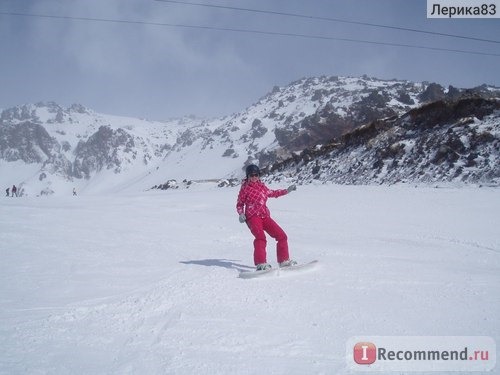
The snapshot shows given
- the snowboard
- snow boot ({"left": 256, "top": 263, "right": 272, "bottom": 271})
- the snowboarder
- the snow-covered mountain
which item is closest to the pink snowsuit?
the snowboarder

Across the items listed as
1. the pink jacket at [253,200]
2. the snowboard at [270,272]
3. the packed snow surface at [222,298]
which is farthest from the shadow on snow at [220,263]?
the pink jacket at [253,200]

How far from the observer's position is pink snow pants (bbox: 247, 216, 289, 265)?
215 inches

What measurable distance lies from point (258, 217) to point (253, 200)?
10.7 inches

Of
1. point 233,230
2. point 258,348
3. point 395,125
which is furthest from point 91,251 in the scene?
point 395,125

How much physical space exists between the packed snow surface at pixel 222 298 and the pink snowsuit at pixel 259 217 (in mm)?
587

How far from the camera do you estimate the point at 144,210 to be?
14172 millimetres

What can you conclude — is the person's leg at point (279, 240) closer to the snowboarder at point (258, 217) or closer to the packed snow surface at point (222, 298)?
the snowboarder at point (258, 217)

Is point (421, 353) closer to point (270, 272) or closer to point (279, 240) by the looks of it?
point (270, 272)

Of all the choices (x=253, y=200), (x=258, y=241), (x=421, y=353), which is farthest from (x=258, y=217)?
(x=421, y=353)

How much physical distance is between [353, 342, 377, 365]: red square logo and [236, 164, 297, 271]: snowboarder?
99.4 inches

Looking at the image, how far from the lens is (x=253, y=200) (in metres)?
Result: 5.75

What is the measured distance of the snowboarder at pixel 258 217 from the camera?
551 centimetres

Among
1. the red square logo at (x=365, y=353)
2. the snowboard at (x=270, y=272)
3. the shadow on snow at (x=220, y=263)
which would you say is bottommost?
the shadow on snow at (x=220, y=263)

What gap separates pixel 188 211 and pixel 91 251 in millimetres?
7281
